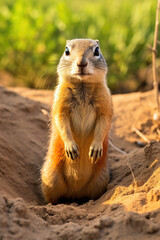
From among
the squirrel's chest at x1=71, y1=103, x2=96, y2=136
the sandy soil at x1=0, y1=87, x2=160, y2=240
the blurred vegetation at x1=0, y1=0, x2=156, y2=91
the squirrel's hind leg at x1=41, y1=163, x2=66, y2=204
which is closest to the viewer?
the sandy soil at x1=0, y1=87, x2=160, y2=240

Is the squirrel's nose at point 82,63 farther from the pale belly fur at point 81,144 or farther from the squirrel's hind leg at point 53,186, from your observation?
the squirrel's hind leg at point 53,186

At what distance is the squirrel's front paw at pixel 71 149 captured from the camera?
168 inches

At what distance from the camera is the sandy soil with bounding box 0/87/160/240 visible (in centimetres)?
284

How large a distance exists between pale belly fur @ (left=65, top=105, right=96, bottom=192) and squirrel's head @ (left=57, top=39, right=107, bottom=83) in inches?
15.9

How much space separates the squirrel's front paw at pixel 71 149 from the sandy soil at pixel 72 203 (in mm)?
572

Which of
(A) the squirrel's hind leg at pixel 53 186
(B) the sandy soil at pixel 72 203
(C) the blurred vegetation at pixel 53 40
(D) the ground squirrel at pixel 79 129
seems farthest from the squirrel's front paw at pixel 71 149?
(C) the blurred vegetation at pixel 53 40

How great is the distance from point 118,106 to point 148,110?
0.59 m

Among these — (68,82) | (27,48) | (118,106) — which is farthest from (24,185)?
(27,48)

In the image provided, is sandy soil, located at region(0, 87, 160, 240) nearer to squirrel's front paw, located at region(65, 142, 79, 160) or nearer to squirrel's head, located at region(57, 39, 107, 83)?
squirrel's front paw, located at region(65, 142, 79, 160)

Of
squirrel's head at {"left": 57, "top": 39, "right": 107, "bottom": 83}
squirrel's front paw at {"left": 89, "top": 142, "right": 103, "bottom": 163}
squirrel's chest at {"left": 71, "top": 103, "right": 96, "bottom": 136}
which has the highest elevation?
squirrel's head at {"left": 57, "top": 39, "right": 107, "bottom": 83}

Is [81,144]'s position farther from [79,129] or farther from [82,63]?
[82,63]

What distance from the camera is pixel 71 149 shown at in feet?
14.0

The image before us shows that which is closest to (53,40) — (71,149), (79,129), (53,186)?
(79,129)

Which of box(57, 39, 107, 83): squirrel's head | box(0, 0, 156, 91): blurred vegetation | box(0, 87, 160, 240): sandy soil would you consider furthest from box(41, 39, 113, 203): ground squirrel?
box(0, 0, 156, 91): blurred vegetation
